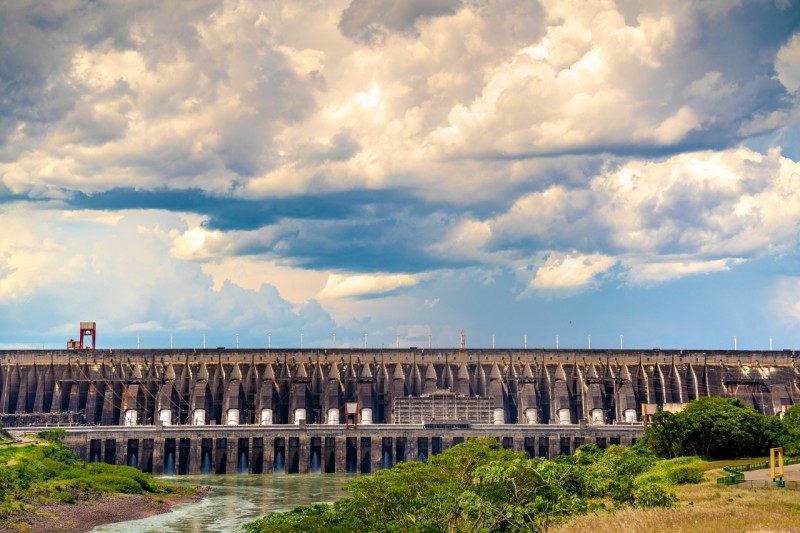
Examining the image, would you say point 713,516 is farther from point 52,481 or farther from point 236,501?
point 52,481

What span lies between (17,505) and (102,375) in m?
88.5

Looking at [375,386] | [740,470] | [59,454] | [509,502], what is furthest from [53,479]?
[375,386]

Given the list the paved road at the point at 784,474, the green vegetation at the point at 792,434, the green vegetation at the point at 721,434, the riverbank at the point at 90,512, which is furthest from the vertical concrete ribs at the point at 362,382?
the paved road at the point at 784,474

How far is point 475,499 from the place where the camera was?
218ft

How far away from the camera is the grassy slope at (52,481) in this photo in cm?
9750

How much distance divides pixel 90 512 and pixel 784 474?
62963mm

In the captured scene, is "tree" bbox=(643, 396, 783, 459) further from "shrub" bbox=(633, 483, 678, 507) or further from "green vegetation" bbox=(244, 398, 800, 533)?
"shrub" bbox=(633, 483, 678, 507)

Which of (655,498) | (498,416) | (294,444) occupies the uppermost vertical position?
(498,416)

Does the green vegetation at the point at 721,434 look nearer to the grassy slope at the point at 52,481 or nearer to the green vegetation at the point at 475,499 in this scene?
the green vegetation at the point at 475,499

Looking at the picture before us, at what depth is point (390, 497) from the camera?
69438 millimetres

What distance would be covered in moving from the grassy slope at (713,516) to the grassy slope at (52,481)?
5135cm

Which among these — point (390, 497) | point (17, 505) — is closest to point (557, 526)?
point (390, 497)

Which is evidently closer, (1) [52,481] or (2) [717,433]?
(1) [52,481]

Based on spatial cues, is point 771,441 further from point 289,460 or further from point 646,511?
point 289,460
